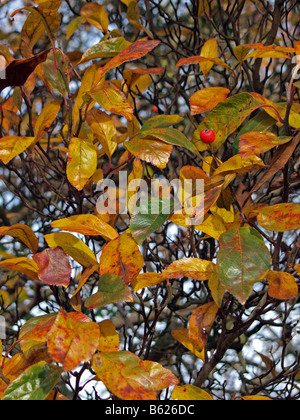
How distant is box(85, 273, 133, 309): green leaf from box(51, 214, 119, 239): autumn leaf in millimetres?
85

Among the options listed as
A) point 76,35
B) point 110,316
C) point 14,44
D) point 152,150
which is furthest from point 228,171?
point 76,35

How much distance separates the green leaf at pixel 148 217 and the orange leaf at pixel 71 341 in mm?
156

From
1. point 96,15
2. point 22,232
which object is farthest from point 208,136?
point 96,15

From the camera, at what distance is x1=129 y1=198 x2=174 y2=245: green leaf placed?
28.8 inches

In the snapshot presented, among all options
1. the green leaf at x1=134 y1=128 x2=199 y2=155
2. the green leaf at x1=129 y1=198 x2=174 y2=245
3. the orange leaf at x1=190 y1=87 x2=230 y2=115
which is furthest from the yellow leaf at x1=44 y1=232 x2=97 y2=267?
the orange leaf at x1=190 y1=87 x2=230 y2=115

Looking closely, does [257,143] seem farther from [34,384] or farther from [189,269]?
[34,384]

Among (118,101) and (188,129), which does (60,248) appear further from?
(188,129)

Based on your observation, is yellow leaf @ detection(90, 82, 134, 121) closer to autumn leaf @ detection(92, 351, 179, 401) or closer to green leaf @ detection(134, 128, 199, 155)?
green leaf @ detection(134, 128, 199, 155)

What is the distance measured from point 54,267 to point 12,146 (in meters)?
0.26

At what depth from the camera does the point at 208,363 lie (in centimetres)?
101

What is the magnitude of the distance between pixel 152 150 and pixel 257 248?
0.92 ft

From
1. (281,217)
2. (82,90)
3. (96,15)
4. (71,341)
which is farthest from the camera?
(96,15)

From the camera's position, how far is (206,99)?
96 cm

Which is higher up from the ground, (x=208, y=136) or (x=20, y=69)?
(x=20, y=69)
